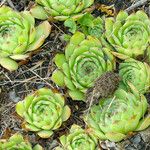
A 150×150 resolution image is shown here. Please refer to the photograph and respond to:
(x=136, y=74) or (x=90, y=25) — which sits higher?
(x=90, y=25)

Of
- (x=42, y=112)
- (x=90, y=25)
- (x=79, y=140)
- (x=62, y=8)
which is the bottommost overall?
(x=79, y=140)

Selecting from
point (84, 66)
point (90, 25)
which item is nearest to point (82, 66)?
point (84, 66)

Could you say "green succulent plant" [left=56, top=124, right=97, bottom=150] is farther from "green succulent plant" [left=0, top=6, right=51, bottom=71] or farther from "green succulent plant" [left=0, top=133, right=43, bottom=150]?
"green succulent plant" [left=0, top=6, right=51, bottom=71]

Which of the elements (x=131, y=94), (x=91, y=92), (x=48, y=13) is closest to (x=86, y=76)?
(x=91, y=92)

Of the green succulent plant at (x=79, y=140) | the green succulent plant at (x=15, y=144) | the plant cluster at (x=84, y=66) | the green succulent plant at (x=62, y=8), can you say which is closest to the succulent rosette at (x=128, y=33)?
the plant cluster at (x=84, y=66)

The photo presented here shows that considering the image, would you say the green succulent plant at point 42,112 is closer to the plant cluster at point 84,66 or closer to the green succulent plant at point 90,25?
the plant cluster at point 84,66

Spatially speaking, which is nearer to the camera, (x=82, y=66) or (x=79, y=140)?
(x=79, y=140)

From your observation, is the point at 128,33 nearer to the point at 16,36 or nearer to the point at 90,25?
the point at 90,25
